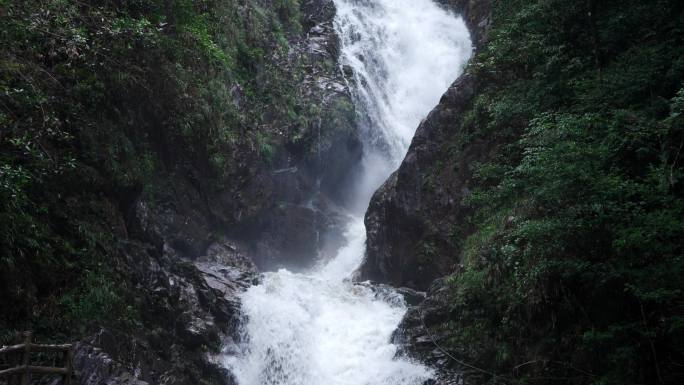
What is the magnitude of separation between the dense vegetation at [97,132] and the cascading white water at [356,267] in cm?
417

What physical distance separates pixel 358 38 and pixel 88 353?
23.5m

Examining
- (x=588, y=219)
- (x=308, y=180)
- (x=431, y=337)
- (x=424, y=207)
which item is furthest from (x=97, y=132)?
(x=308, y=180)

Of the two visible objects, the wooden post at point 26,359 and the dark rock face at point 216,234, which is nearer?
the wooden post at point 26,359

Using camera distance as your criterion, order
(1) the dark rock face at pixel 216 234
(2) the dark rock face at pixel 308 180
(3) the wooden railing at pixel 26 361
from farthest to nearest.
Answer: (2) the dark rock face at pixel 308 180, (1) the dark rock face at pixel 216 234, (3) the wooden railing at pixel 26 361

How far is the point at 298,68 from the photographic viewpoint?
953 inches

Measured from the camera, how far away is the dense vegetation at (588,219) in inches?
286

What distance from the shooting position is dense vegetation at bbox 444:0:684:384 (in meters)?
7.27

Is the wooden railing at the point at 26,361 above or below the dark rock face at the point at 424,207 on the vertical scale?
below

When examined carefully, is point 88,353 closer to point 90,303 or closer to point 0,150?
point 90,303

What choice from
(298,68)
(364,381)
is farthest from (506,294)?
(298,68)

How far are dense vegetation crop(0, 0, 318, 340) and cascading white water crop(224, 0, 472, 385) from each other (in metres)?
4.17

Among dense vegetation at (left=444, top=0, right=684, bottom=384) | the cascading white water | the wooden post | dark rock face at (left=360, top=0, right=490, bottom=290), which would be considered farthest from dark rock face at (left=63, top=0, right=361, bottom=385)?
dense vegetation at (left=444, top=0, right=684, bottom=384)

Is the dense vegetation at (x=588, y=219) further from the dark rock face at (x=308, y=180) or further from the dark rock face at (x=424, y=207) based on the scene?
the dark rock face at (x=308, y=180)

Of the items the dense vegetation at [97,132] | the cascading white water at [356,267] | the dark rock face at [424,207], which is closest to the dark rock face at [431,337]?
the cascading white water at [356,267]
